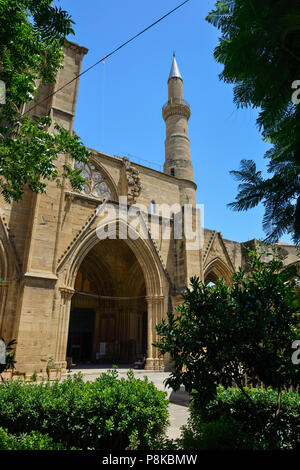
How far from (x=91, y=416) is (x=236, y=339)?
220 centimetres

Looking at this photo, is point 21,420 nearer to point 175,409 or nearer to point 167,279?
point 175,409

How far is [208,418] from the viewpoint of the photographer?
14.8ft

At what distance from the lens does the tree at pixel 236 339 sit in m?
3.53

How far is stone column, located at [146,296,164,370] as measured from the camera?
1459cm

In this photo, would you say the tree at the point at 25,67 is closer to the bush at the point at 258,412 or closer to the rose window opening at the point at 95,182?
the bush at the point at 258,412

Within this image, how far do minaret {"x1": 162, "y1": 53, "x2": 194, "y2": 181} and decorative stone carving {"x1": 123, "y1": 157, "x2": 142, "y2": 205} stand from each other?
648cm

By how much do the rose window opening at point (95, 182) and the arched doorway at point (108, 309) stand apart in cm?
334

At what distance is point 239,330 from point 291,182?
2.13 m

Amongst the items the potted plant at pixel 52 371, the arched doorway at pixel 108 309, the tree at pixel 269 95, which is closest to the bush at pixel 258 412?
the tree at pixel 269 95

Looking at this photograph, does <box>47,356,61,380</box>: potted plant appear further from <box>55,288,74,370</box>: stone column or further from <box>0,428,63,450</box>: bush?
<box>0,428,63,450</box>: bush

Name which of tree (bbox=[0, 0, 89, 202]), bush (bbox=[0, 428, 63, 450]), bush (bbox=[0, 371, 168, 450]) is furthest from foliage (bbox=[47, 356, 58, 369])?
bush (bbox=[0, 428, 63, 450])

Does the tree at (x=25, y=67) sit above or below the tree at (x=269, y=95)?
above

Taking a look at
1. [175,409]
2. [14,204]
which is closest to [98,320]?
[14,204]
